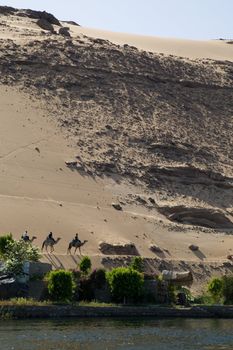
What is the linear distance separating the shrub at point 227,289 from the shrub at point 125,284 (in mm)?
3670

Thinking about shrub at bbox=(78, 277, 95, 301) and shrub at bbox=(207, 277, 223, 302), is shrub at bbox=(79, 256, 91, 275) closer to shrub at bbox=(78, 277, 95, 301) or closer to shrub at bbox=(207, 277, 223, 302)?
shrub at bbox=(78, 277, 95, 301)

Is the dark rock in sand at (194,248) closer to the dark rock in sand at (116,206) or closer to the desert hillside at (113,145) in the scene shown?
the desert hillside at (113,145)

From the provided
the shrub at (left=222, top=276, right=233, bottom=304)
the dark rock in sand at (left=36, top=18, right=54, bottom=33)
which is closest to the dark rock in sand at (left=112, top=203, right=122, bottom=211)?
the shrub at (left=222, top=276, right=233, bottom=304)

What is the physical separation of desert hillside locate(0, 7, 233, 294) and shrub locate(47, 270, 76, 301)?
541 cm

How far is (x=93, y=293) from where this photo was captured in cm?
3866

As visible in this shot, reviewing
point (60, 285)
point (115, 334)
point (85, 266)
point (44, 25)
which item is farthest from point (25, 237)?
point (44, 25)

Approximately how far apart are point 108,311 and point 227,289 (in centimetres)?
596

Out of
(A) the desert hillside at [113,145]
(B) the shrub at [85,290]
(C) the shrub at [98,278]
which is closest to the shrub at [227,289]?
(C) the shrub at [98,278]

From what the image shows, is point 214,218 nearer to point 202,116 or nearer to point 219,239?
point 219,239

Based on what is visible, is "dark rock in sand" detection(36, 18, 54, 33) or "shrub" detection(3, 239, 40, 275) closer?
"shrub" detection(3, 239, 40, 275)

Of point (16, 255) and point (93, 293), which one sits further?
point (93, 293)

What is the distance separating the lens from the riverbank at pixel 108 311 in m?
35.0

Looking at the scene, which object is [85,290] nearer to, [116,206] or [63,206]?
[63,206]

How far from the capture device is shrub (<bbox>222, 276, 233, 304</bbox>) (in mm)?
40062
